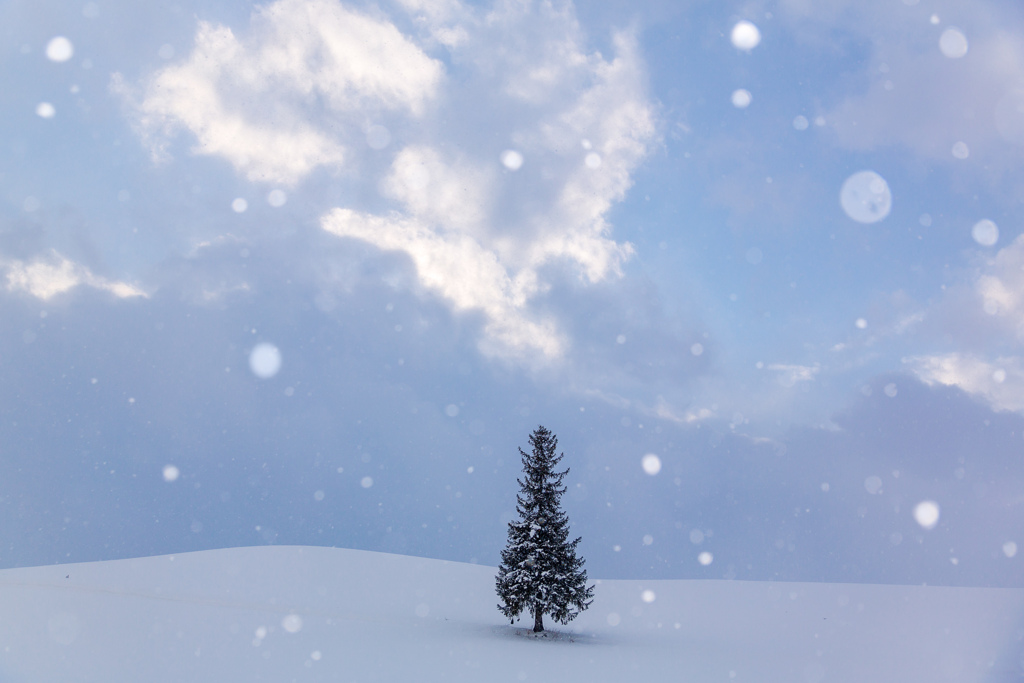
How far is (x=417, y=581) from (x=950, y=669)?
3123 cm

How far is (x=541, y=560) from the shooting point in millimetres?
25453

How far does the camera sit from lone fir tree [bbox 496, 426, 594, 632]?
2500 cm

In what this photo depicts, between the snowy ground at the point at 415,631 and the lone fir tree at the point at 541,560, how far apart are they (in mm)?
1310

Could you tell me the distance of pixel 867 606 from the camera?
128ft

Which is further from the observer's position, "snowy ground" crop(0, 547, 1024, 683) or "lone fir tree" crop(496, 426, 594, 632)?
"lone fir tree" crop(496, 426, 594, 632)

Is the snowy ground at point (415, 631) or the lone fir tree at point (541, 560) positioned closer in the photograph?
the snowy ground at point (415, 631)

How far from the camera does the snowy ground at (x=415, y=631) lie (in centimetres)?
1598

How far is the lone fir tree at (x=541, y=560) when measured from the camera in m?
25.0

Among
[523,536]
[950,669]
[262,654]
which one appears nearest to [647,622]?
[523,536]

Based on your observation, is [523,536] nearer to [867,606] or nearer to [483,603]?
[483,603]

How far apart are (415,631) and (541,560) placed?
20.2 ft

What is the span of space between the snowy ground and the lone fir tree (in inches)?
51.6

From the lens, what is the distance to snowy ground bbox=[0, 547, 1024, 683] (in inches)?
629

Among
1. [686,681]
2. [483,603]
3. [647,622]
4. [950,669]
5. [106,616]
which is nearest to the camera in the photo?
[686,681]
